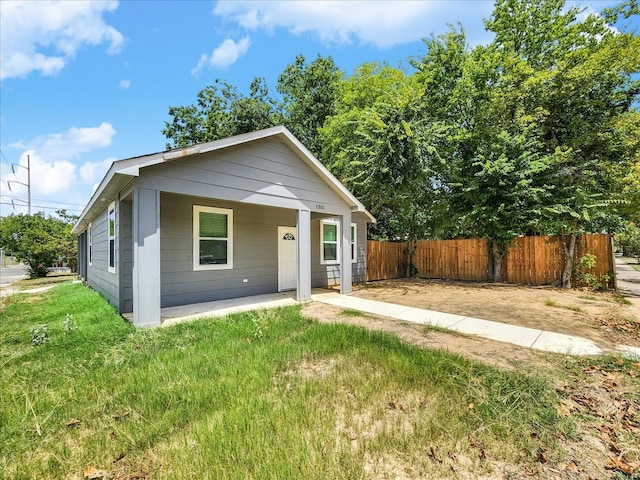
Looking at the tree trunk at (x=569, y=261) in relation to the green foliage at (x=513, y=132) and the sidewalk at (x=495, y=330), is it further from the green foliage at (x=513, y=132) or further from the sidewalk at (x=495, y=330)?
the sidewalk at (x=495, y=330)

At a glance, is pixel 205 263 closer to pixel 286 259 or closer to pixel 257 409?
pixel 286 259

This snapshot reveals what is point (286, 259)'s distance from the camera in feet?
32.1

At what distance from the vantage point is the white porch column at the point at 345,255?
924 cm

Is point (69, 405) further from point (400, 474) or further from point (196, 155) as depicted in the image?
point (196, 155)

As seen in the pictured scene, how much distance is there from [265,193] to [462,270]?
1067 cm

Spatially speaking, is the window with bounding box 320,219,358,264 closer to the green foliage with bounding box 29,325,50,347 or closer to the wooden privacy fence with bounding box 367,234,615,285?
the wooden privacy fence with bounding box 367,234,615,285

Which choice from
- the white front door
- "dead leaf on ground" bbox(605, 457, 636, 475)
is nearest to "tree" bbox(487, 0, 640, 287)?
the white front door

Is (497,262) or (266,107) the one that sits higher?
(266,107)

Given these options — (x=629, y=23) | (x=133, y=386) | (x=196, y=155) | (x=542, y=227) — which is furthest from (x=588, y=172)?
(x=133, y=386)

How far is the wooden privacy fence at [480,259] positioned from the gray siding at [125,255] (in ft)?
31.5

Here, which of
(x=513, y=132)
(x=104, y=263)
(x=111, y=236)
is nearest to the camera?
(x=111, y=236)

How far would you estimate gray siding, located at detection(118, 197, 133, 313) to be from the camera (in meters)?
6.14

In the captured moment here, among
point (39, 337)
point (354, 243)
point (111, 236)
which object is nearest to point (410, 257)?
point (354, 243)

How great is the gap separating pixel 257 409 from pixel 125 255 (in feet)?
17.0
